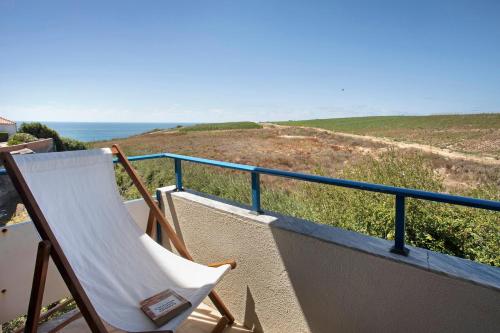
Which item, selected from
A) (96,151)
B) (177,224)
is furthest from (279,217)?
(96,151)

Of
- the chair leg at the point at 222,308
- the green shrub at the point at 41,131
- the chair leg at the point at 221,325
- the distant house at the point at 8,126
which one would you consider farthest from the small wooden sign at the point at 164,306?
the distant house at the point at 8,126

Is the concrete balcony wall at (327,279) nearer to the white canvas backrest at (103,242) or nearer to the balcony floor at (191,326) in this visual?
the balcony floor at (191,326)

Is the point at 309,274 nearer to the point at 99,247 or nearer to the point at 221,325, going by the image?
the point at 221,325

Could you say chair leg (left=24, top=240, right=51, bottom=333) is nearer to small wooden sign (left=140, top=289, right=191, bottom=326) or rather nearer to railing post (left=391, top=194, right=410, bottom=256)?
small wooden sign (left=140, top=289, right=191, bottom=326)

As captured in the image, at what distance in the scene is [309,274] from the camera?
5.71 feet

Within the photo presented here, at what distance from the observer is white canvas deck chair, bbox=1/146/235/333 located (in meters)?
1.42

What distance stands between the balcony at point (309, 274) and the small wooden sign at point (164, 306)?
1.81ft

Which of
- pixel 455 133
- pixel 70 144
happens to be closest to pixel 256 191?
pixel 70 144

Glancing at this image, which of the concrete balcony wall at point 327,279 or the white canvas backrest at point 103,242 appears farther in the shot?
the white canvas backrest at point 103,242

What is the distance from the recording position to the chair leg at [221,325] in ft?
7.02

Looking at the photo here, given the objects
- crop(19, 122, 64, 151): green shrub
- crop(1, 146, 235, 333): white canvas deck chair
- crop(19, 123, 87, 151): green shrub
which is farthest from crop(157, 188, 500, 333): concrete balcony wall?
crop(19, 122, 64, 151): green shrub

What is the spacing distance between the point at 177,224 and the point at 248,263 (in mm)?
847

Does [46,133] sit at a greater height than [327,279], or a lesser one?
greater

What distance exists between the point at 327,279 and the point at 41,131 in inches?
924
